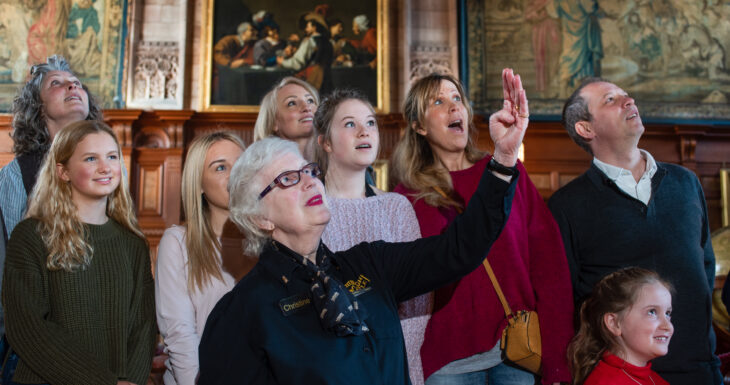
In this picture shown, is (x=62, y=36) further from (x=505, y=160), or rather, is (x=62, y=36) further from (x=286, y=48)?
(x=505, y=160)

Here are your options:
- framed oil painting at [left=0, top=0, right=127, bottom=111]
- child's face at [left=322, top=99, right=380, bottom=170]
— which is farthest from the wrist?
framed oil painting at [left=0, top=0, right=127, bottom=111]

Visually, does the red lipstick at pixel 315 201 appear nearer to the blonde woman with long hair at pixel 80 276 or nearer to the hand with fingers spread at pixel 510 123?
the hand with fingers spread at pixel 510 123

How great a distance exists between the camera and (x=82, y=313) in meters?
2.55

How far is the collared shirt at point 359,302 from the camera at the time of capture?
1.75 meters

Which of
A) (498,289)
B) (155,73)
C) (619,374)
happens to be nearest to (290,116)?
(498,289)

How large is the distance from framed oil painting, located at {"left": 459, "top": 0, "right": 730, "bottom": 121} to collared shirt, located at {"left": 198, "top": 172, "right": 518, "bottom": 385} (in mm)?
6938

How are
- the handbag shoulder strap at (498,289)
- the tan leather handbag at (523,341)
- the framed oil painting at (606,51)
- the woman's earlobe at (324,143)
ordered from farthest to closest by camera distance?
the framed oil painting at (606,51), the woman's earlobe at (324,143), the handbag shoulder strap at (498,289), the tan leather handbag at (523,341)

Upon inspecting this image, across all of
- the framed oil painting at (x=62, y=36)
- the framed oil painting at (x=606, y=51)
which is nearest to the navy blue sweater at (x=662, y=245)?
the framed oil painting at (x=606, y=51)

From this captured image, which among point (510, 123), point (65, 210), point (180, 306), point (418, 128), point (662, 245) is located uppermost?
point (418, 128)

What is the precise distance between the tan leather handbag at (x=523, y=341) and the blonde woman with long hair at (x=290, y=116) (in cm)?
158

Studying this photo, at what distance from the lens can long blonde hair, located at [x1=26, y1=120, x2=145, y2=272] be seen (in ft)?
8.43

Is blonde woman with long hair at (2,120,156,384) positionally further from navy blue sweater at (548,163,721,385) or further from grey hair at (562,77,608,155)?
grey hair at (562,77,608,155)

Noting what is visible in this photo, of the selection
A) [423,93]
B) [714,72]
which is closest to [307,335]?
[423,93]

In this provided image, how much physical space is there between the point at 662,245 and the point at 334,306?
170 cm
